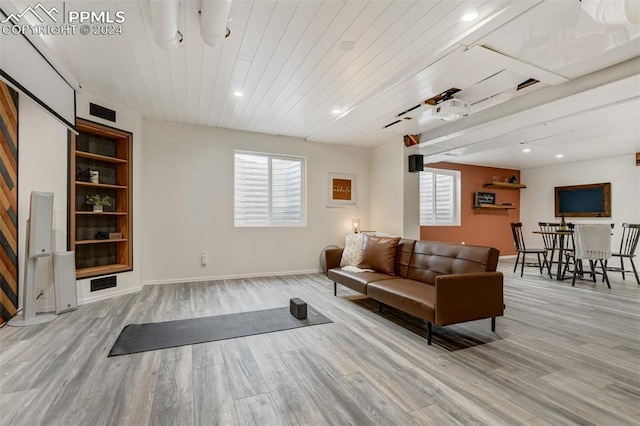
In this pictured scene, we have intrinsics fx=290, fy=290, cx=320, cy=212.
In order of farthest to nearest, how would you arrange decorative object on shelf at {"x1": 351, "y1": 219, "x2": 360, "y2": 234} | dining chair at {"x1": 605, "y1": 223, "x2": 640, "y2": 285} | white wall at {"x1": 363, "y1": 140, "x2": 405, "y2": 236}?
decorative object on shelf at {"x1": 351, "y1": 219, "x2": 360, "y2": 234} < white wall at {"x1": 363, "y1": 140, "x2": 405, "y2": 236} < dining chair at {"x1": 605, "y1": 223, "x2": 640, "y2": 285}

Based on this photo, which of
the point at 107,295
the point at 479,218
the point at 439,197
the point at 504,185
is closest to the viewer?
the point at 107,295

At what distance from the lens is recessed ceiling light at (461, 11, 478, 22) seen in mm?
2149

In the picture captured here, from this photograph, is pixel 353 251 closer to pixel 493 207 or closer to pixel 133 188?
pixel 133 188

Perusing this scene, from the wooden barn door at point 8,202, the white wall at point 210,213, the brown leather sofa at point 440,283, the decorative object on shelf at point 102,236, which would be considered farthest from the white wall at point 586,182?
the wooden barn door at point 8,202

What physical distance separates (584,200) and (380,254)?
22.6 ft

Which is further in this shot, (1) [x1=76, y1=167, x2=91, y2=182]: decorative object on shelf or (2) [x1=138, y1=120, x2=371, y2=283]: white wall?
(2) [x1=138, y1=120, x2=371, y2=283]: white wall

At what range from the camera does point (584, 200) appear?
23.8 ft

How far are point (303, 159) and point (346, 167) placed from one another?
962 millimetres

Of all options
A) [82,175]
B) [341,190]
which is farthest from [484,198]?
[82,175]

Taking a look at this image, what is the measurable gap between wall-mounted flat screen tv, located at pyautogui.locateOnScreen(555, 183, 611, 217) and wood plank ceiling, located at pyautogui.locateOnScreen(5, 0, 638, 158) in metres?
5.73

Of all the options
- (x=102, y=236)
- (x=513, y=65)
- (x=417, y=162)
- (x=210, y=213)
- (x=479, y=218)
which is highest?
(x=513, y=65)

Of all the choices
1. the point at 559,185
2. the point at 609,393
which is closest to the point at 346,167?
the point at 609,393

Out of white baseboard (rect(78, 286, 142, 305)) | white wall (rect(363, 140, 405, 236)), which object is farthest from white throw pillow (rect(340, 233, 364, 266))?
white baseboard (rect(78, 286, 142, 305))

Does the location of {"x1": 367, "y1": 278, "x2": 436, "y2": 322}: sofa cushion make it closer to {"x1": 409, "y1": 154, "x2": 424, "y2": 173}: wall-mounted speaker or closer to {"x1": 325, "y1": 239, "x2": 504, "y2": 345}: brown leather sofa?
{"x1": 325, "y1": 239, "x2": 504, "y2": 345}: brown leather sofa
